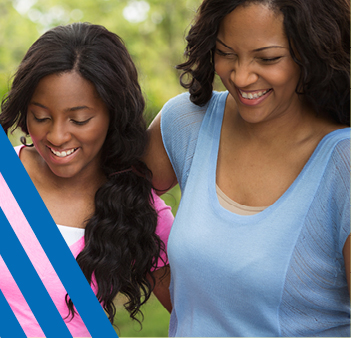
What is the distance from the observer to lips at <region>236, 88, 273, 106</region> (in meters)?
1.74

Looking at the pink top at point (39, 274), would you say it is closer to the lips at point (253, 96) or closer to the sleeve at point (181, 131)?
the sleeve at point (181, 131)

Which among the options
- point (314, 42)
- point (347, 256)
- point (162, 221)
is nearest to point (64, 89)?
point (162, 221)

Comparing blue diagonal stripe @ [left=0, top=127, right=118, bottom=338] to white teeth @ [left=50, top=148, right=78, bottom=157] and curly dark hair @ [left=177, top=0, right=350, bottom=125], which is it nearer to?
white teeth @ [left=50, top=148, right=78, bottom=157]

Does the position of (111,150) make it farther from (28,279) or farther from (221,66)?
(28,279)

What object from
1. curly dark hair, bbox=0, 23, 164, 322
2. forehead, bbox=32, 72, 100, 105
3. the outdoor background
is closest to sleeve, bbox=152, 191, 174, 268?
curly dark hair, bbox=0, 23, 164, 322

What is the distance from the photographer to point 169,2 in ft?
33.3

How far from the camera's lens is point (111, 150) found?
2.12 metres

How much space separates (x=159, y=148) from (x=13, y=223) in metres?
0.70

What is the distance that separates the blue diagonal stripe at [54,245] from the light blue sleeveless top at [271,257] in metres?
0.48

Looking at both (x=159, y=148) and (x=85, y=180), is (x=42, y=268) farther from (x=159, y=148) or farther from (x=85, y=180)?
(x=159, y=148)

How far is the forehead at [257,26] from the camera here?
5.26ft

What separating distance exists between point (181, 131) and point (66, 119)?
476mm

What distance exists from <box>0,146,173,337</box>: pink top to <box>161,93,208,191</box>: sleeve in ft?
1.69

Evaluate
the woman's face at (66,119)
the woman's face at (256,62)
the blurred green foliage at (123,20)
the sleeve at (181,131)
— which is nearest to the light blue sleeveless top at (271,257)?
the sleeve at (181,131)
